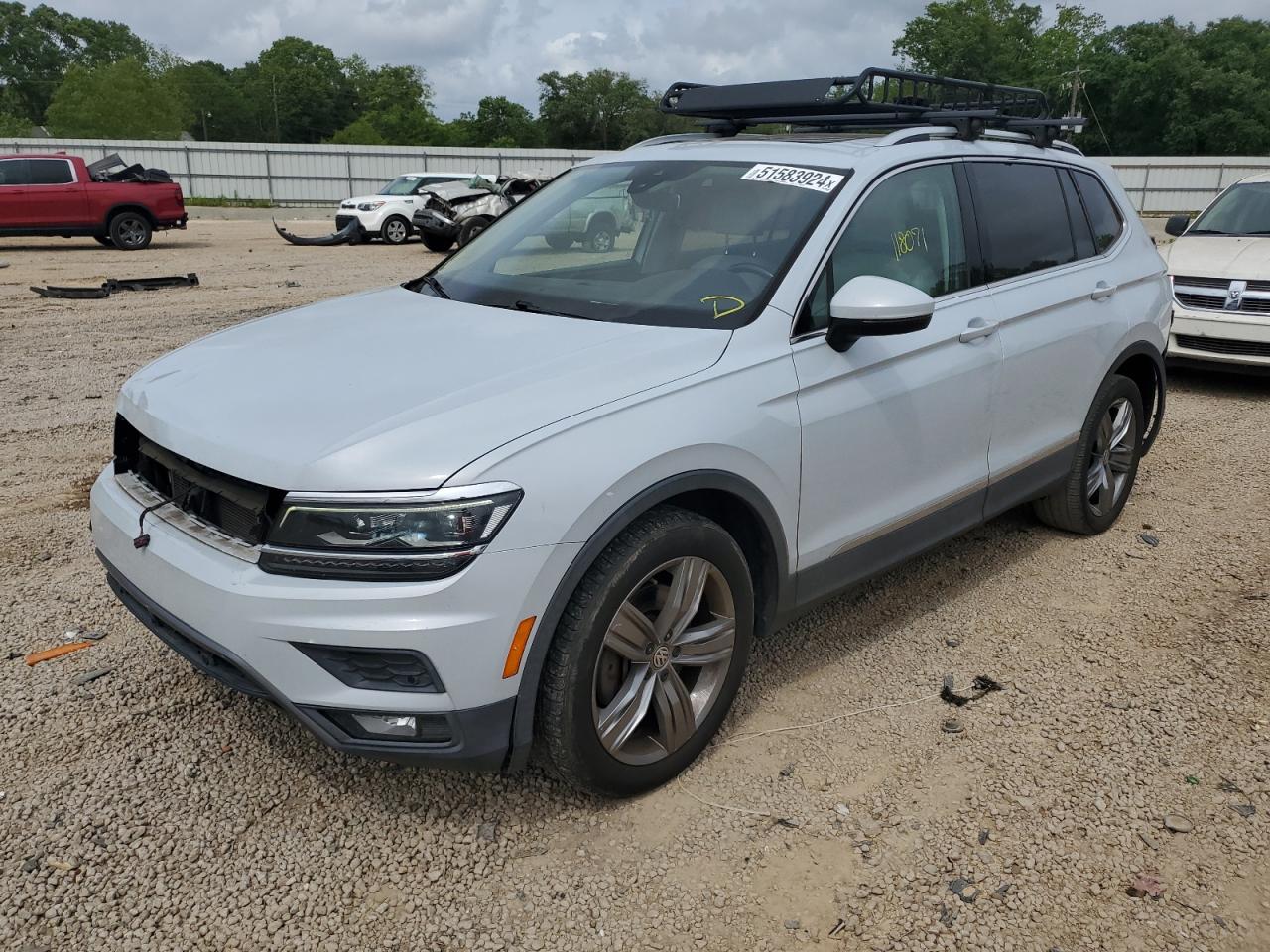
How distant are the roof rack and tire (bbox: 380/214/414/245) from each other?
62.6 ft

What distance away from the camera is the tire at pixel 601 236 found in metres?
3.85

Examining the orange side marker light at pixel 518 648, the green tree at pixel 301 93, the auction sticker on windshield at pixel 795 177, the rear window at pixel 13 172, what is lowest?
the orange side marker light at pixel 518 648

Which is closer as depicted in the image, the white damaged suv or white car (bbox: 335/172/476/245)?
the white damaged suv

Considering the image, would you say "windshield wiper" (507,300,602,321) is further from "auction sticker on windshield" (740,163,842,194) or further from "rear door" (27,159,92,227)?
"rear door" (27,159,92,227)

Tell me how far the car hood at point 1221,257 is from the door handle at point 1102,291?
417 centimetres

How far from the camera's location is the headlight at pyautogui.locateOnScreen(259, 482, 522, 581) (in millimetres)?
2330

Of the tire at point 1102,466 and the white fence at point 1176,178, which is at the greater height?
the white fence at point 1176,178

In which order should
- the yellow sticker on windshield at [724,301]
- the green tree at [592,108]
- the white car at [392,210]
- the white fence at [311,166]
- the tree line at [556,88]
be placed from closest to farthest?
1. the yellow sticker on windshield at [724,301]
2. the white car at [392,210]
3. the white fence at [311,166]
4. the tree line at [556,88]
5. the green tree at [592,108]

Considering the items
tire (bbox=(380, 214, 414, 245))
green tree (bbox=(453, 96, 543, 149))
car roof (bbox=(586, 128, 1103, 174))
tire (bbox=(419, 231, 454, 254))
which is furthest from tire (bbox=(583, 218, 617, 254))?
green tree (bbox=(453, 96, 543, 149))

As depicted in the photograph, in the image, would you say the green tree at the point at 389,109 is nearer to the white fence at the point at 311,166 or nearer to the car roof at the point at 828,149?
the white fence at the point at 311,166

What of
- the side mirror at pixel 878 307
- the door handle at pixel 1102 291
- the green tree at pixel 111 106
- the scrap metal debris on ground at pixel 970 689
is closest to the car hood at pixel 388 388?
the side mirror at pixel 878 307

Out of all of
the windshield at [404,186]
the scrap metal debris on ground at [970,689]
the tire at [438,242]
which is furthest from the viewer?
the windshield at [404,186]

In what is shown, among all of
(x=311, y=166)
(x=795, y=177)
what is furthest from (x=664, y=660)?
(x=311, y=166)

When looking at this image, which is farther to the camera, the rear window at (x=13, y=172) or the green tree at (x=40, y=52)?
the green tree at (x=40, y=52)
